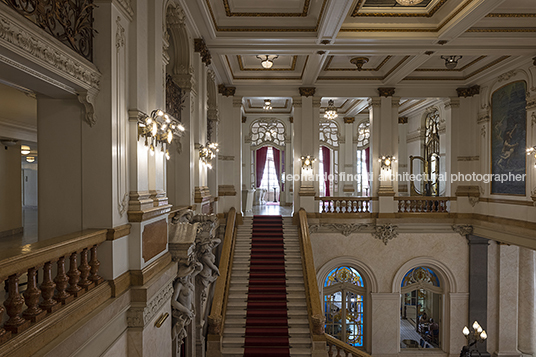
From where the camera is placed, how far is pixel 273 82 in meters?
12.1

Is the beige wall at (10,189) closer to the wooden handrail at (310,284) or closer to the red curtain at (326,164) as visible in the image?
the wooden handrail at (310,284)

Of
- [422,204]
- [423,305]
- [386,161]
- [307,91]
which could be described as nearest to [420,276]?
[423,305]

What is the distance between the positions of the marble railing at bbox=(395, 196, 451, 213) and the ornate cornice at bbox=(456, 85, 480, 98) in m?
3.74

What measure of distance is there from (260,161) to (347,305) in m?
9.42

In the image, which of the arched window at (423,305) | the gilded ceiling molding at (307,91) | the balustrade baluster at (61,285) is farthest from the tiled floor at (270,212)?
the balustrade baluster at (61,285)

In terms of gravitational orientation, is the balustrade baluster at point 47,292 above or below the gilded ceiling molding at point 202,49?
below

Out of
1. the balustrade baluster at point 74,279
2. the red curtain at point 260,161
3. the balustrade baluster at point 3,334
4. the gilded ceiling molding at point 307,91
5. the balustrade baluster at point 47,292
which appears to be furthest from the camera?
the red curtain at point 260,161

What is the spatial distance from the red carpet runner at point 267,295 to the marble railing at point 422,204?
4.49 meters

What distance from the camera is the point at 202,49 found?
7.86m

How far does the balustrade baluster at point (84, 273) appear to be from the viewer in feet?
10.5

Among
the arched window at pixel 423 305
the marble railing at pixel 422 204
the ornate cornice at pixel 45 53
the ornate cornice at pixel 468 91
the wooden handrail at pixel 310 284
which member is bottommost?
the arched window at pixel 423 305

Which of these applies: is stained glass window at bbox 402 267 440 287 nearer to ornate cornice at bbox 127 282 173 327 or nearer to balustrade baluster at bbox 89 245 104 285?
ornate cornice at bbox 127 282 173 327

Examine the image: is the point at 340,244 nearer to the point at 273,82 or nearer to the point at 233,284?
the point at 233,284

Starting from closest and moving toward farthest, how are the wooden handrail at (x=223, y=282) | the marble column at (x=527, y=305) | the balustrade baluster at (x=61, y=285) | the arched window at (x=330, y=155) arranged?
the balustrade baluster at (x=61, y=285), the wooden handrail at (x=223, y=282), the marble column at (x=527, y=305), the arched window at (x=330, y=155)
